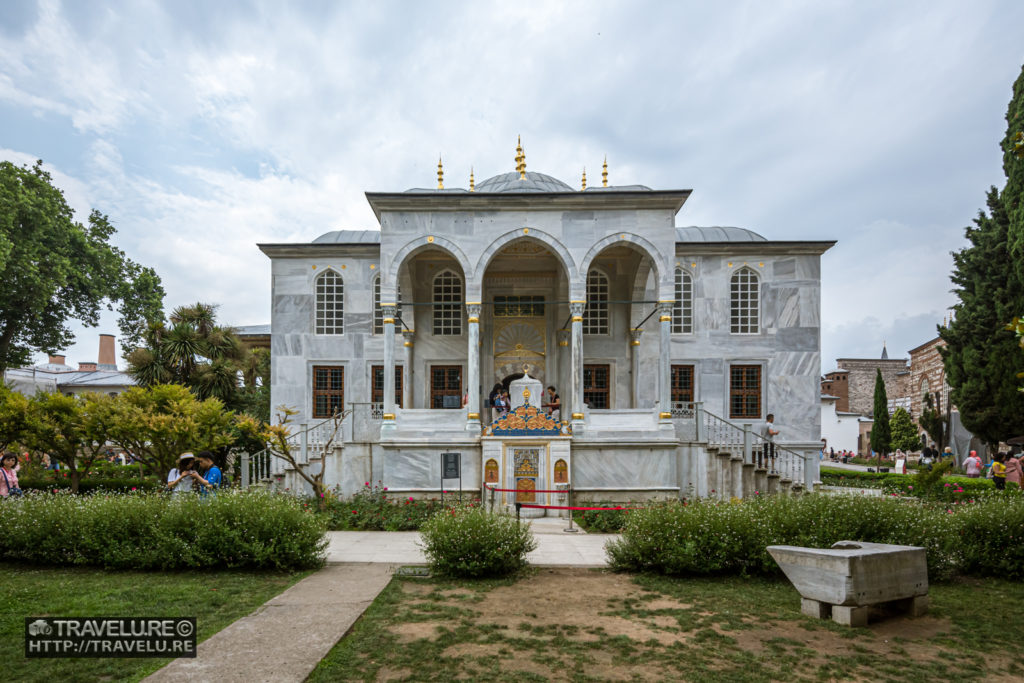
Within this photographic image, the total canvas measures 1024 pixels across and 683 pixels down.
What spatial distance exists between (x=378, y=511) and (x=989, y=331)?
23342 millimetres

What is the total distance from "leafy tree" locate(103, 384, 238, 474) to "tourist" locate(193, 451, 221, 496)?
14.4 ft

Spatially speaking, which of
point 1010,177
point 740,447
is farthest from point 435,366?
point 1010,177

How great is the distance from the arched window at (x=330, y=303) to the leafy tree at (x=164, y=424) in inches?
220

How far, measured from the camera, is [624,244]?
16016mm

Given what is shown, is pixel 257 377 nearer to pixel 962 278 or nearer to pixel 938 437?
pixel 962 278

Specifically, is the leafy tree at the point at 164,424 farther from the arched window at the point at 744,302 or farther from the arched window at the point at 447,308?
the arched window at the point at 744,302

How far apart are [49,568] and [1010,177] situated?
26.7m

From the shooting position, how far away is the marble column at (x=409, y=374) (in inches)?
763

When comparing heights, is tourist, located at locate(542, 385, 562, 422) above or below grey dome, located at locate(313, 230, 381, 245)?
below

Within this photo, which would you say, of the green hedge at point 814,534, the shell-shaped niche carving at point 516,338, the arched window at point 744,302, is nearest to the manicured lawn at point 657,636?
the green hedge at point 814,534

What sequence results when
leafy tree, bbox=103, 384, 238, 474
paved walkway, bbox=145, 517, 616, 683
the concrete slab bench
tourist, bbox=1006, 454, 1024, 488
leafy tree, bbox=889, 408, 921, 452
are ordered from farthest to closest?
leafy tree, bbox=889, 408, 921, 452 < tourist, bbox=1006, 454, 1024, 488 < leafy tree, bbox=103, 384, 238, 474 < the concrete slab bench < paved walkway, bbox=145, 517, 616, 683

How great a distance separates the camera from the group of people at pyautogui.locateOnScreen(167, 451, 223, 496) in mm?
9852

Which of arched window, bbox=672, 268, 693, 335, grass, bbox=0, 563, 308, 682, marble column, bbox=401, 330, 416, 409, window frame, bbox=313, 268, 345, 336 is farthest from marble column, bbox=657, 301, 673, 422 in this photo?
window frame, bbox=313, 268, 345, 336

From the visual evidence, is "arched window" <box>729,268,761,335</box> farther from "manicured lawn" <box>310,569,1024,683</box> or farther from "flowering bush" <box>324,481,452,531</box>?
"manicured lawn" <box>310,569,1024,683</box>
